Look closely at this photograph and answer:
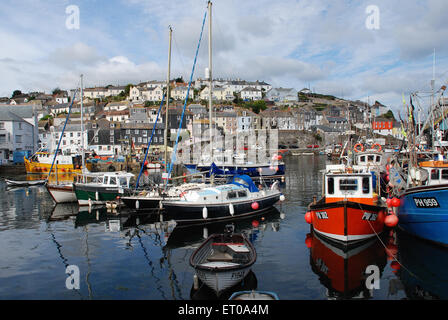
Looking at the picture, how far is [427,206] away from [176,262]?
12.5 metres

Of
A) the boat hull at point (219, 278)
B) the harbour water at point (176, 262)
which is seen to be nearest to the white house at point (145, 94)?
the harbour water at point (176, 262)

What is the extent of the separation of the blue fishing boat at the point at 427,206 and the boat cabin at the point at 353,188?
184cm

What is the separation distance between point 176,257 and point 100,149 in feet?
283

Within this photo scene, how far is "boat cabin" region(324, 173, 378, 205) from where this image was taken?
18.6m

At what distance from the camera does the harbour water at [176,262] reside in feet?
42.8

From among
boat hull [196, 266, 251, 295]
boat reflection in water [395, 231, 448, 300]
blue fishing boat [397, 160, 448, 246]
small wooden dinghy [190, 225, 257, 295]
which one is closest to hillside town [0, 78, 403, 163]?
blue fishing boat [397, 160, 448, 246]

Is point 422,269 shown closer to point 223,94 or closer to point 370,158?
point 370,158

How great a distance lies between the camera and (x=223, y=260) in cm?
1398

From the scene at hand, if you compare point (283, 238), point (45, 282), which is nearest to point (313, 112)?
point (283, 238)

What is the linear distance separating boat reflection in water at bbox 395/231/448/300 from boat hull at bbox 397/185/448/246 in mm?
519

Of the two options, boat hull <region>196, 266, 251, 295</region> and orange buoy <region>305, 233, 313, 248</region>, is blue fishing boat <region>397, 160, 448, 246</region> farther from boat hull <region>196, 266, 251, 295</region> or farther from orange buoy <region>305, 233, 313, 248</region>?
boat hull <region>196, 266, 251, 295</region>

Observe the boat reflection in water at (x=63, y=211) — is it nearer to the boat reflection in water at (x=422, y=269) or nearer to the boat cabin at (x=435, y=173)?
the boat reflection in water at (x=422, y=269)

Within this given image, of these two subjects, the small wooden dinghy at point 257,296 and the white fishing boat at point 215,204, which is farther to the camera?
the white fishing boat at point 215,204

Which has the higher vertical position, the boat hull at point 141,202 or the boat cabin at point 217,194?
the boat cabin at point 217,194
